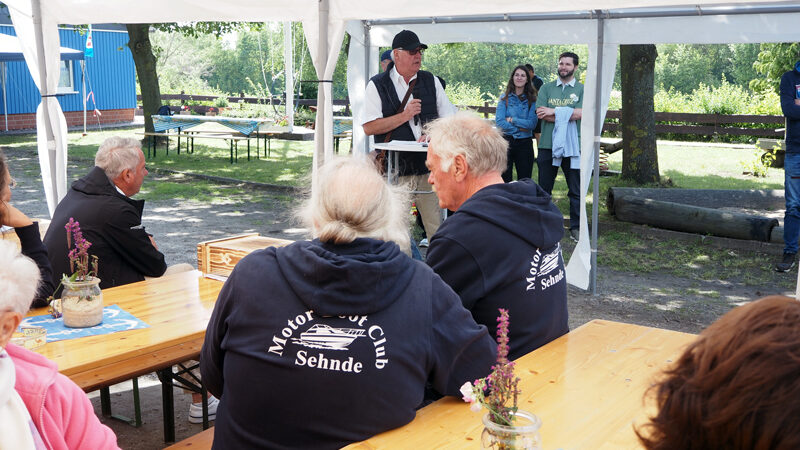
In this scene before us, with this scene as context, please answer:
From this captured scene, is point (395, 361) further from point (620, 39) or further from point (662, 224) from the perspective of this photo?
point (662, 224)

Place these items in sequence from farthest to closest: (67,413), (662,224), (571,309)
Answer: (662,224) → (571,309) → (67,413)

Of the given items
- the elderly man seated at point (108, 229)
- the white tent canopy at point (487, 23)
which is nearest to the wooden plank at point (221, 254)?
the elderly man seated at point (108, 229)

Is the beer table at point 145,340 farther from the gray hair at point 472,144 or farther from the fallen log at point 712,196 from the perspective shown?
the fallen log at point 712,196

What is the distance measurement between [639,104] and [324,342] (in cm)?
969

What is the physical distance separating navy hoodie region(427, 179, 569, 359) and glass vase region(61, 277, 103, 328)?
1.22 metres

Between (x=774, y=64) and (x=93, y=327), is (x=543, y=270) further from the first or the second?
(x=774, y=64)

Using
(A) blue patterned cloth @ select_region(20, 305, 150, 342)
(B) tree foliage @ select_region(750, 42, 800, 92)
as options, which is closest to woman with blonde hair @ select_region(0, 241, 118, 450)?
(A) blue patterned cloth @ select_region(20, 305, 150, 342)

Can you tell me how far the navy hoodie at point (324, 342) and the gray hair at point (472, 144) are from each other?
40.6 inches

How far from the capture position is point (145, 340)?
2719 mm

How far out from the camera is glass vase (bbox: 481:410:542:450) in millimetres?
1611

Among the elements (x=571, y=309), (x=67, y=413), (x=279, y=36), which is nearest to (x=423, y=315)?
(x=67, y=413)

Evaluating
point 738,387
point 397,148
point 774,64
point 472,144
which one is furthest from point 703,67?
point 738,387

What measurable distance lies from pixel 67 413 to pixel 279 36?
49362 mm

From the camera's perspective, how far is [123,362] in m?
2.58
